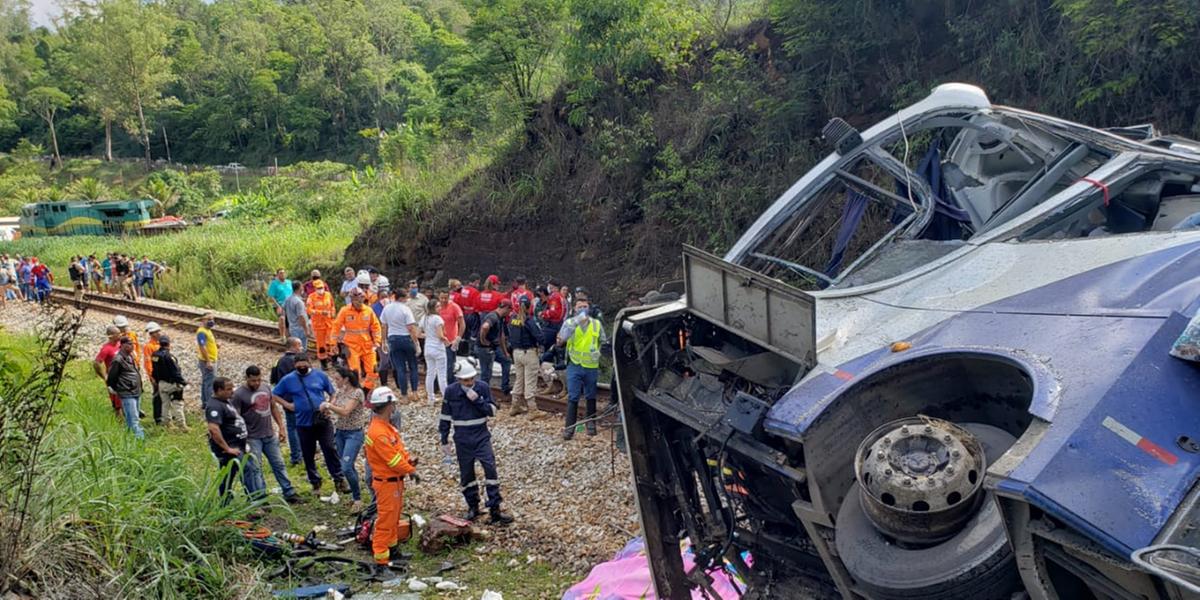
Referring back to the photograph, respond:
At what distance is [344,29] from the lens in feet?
188

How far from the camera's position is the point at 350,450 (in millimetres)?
8516

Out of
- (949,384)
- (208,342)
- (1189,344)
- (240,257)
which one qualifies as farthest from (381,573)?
(240,257)

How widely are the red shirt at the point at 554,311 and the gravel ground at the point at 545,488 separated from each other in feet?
4.14

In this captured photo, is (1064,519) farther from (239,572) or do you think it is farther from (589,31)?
(589,31)

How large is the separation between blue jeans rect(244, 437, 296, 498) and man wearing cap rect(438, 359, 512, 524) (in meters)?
1.81

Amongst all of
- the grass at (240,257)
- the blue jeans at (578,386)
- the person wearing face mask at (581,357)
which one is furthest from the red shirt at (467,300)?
the grass at (240,257)

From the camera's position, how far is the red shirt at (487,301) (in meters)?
12.3

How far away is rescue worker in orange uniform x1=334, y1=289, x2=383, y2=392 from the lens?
11320 millimetres

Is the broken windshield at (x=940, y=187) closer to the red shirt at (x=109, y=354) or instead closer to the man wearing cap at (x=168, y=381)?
the man wearing cap at (x=168, y=381)

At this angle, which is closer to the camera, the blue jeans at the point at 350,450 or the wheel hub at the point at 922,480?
the wheel hub at the point at 922,480

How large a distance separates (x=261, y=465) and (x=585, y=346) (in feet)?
11.4

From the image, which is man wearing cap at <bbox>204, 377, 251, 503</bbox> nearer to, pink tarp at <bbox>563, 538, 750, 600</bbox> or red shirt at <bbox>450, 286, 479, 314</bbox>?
pink tarp at <bbox>563, 538, 750, 600</bbox>

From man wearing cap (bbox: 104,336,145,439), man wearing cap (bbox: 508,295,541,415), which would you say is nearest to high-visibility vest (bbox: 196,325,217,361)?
man wearing cap (bbox: 104,336,145,439)

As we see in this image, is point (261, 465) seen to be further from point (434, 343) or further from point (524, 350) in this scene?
point (524, 350)
